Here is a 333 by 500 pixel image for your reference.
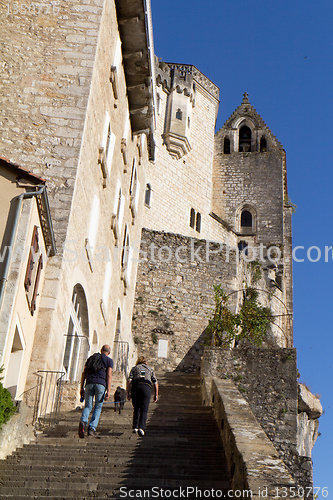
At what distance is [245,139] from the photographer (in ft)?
120

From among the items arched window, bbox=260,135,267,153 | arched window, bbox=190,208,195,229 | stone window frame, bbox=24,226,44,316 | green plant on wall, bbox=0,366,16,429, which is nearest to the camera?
green plant on wall, bbox=0,366,16,429

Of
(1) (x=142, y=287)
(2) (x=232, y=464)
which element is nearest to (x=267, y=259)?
(1) (x=142, y=287)

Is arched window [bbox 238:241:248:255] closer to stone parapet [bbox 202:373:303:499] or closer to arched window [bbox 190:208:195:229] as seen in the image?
arched window [bbox 190:208:195:229]

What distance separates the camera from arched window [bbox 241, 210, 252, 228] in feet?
111

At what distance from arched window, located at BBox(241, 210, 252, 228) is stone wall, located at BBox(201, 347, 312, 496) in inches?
742

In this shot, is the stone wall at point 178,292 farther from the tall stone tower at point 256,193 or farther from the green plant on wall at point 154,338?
Result: the tall stone tower at point 256,193

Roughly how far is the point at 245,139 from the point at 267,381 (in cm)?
2395

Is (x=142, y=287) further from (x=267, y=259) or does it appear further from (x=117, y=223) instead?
(x=267, y=259)

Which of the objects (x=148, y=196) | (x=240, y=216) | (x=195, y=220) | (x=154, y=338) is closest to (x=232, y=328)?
(x=154, y=338)

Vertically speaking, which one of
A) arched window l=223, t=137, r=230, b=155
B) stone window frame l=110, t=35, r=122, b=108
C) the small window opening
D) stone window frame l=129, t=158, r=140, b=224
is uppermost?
arched window l=223, t=137, r=230, b=155

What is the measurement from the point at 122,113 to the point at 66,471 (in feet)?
38.5

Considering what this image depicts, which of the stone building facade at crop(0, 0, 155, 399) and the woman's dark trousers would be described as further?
the stone building facade at crop(0, 0, 155, 399)

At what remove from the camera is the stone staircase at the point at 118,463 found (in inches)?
233

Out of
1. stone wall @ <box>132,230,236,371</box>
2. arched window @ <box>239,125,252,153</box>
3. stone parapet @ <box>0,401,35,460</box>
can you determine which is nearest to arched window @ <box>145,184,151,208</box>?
stone wall @ <box>132,230,236,371</box>
